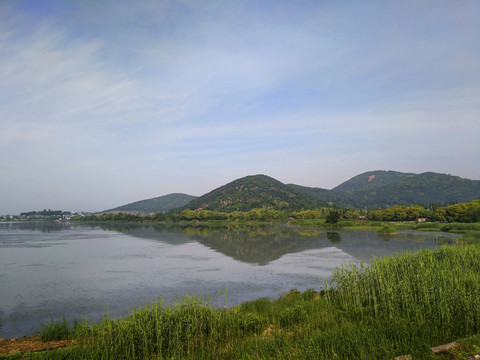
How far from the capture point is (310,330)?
33.0ft

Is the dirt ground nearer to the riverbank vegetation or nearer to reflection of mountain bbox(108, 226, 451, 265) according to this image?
reflection of mountain bbox(108, 226, 451, 265)

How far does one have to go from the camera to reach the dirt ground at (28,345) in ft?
32.8

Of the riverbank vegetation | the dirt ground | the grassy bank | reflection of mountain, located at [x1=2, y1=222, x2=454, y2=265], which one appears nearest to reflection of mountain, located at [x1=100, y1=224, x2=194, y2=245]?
reflection of mountain, located at [x1=2, y1=222, x2=454, y2=265]

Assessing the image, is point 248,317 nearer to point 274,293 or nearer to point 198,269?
point 274,293

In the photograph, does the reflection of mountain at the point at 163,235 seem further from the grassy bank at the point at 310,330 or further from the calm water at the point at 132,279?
the grassy bank at the point at 310,330

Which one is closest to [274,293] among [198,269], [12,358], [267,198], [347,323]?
[347,323]

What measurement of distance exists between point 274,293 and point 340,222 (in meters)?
64.9

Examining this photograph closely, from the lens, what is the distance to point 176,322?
10.4 meters

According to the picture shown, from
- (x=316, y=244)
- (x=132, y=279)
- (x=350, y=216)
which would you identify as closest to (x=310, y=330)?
(x=132, y=279)

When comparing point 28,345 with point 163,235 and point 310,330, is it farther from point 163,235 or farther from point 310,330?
point 163,235

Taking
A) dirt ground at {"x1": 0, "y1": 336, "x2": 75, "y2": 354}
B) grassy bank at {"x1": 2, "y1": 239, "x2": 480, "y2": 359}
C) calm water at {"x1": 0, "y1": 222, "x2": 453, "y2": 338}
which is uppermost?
grassy bank at {"x1": 2, "y1": 239, "x2": 480, "y2": 359}

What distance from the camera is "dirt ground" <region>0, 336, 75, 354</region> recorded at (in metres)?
9.99

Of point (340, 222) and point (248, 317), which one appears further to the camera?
point (340, 222)

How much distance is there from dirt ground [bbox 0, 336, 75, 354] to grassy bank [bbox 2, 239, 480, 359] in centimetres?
48
